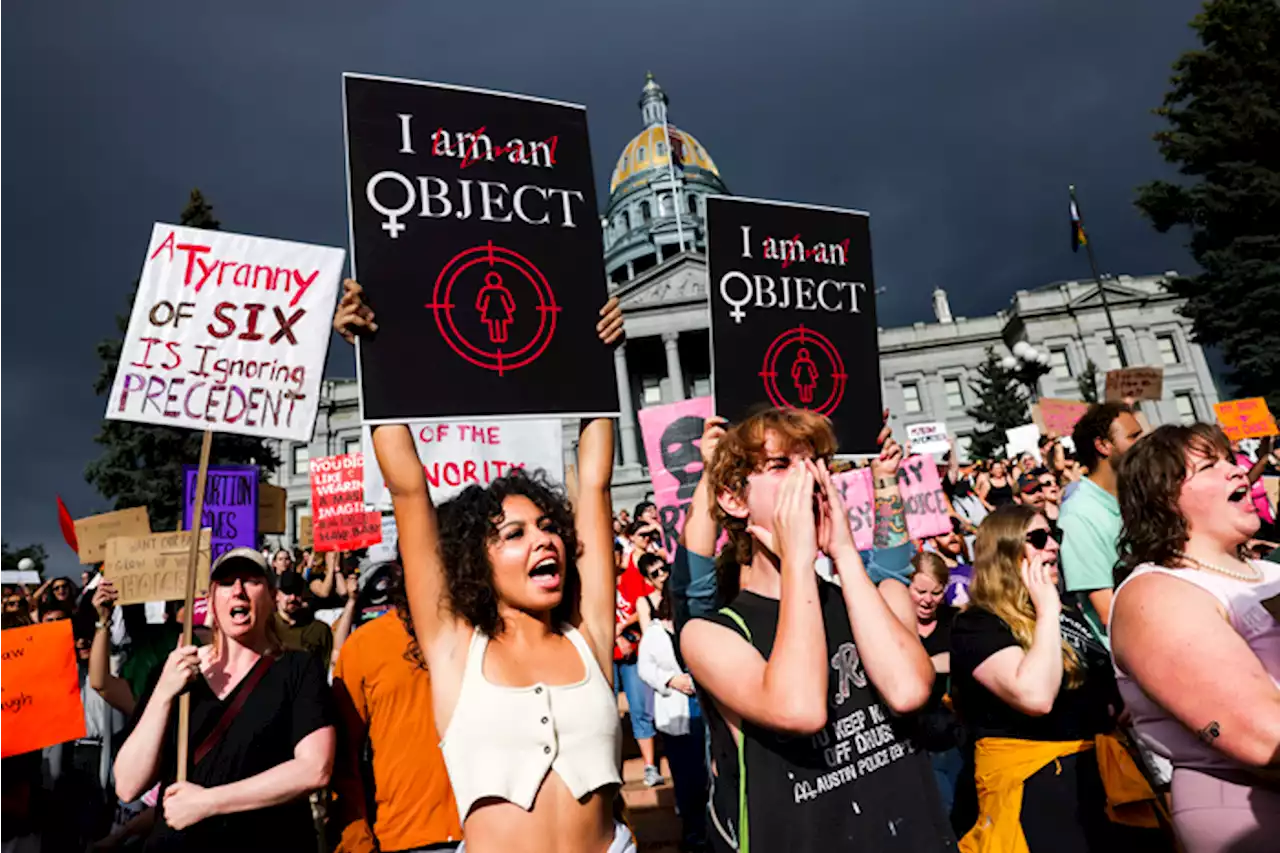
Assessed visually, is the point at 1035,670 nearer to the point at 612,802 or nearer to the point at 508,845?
the point at 612,802

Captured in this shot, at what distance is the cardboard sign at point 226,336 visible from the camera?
12.7ft

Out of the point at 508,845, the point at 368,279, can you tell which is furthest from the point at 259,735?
the point at 368,279

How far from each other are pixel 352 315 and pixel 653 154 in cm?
7861

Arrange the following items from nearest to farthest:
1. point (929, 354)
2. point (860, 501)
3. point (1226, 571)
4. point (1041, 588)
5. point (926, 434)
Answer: point (1226, 571) < point (1041, 588) < point (860, 501) < point (926, 434) < point (929, 354)

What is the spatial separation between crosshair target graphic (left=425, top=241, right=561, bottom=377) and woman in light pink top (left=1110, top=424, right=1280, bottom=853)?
2.13 meters

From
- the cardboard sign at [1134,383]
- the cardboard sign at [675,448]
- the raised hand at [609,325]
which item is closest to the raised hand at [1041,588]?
the raised hand at [609,325]

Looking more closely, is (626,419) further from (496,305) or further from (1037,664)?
(1037,664)

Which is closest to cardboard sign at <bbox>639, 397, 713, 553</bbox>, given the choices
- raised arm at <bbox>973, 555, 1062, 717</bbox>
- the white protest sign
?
raised arm at <bbox>973, 555, 1062, 717</bbox>

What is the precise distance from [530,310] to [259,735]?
5.80 feet

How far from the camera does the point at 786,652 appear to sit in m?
1.76

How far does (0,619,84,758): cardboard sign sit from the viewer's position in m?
3.53

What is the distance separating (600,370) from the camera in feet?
10.3

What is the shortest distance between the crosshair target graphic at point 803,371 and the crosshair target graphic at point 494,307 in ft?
4.32

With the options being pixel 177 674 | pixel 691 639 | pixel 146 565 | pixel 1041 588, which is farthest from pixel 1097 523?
pixel 146 565
